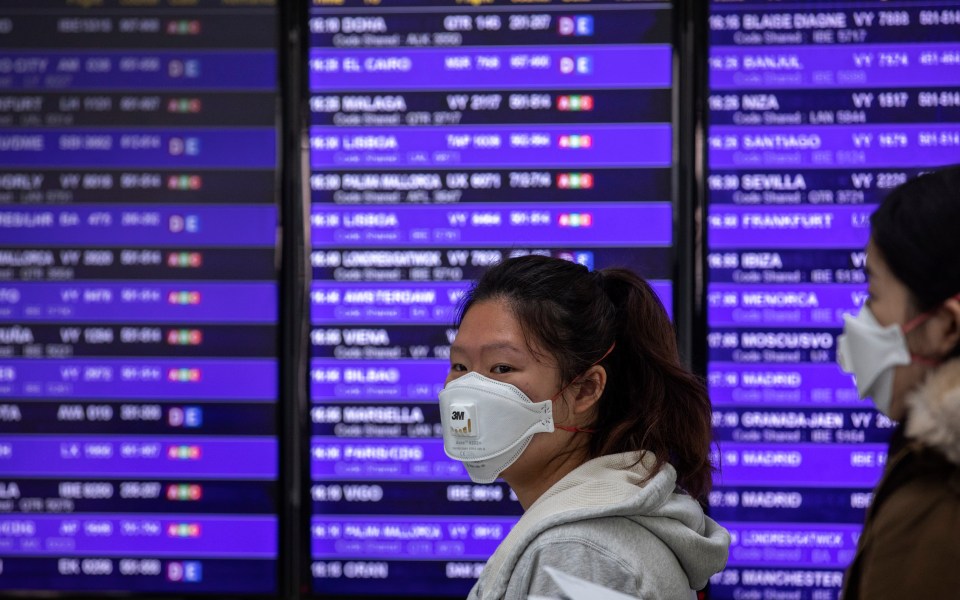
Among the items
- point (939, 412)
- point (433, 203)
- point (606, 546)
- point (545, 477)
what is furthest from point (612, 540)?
point (433, 203)

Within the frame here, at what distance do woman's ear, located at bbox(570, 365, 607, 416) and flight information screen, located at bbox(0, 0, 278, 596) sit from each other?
4.25 feet

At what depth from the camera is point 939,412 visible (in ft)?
3.64

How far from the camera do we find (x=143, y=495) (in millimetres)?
2812

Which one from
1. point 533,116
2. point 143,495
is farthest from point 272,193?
point 143,495

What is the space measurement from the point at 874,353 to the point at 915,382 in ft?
0.21

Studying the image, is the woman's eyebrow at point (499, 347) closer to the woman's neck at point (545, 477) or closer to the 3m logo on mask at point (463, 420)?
the 3m logo on mask at point (463, 420)

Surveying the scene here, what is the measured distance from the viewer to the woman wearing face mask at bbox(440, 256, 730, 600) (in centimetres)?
167

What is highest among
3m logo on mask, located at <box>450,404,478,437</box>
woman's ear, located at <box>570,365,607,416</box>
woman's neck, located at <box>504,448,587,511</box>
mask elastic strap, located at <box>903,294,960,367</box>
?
mask elastic strap, located at <box>903,294,960,367</box>

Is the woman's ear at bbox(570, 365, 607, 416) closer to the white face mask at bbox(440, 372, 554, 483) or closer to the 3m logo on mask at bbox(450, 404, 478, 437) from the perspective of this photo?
the white face mask at bbox(440, 372, 554, 483)

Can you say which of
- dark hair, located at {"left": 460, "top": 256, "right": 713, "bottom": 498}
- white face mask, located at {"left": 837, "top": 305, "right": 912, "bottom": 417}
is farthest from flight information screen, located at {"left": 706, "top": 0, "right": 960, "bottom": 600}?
white face mask, located at {"left": 837, "top": 305, "right": 912, "bottom": 417}

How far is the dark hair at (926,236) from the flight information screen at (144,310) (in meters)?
1.95

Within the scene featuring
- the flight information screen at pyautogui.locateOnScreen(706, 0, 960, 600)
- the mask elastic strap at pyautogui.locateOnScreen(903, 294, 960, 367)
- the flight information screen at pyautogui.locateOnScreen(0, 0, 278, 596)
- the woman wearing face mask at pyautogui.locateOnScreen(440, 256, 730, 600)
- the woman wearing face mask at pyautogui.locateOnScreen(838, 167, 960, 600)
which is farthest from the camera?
the flight information screen at pyautogui.locateOnScreen(0, 0, 278, 596)

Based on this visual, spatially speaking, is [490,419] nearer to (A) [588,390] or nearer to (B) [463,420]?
(B) [463,420]

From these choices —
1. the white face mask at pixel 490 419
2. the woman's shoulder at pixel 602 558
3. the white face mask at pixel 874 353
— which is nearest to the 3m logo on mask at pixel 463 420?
the white face mask at pixel 490 419
